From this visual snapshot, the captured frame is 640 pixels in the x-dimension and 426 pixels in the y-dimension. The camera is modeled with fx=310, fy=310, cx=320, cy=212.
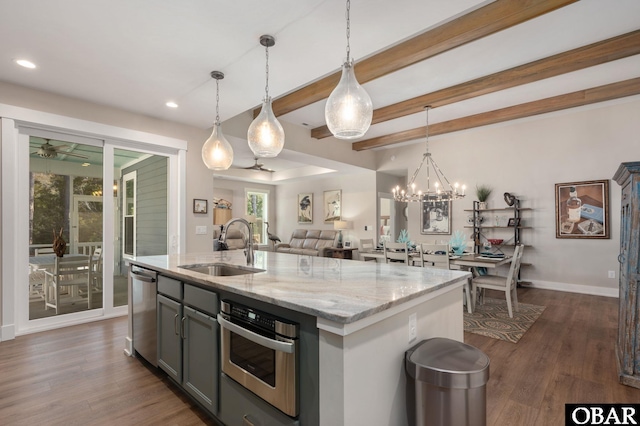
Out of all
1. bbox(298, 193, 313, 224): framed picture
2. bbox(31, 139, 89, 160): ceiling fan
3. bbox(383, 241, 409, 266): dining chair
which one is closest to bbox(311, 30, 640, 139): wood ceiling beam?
bbox(383, 241, 409, 266): dining chair

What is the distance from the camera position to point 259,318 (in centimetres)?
147

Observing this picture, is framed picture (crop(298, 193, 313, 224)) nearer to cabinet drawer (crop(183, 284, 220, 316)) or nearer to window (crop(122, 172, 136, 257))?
window (crop(122, 172, 136, 257))

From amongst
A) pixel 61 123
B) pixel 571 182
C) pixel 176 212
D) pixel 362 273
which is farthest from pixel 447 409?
pixel 571 182

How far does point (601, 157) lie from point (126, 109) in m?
7.15

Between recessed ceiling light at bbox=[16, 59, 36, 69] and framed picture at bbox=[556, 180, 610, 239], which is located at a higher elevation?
recessed ceiling light at bbox=[16, 59, 36, 69]

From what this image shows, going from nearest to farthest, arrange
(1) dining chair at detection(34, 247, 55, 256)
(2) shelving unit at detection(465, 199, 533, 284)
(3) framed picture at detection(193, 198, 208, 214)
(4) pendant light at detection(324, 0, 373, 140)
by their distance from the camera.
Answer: (4) pendant light at detection(324, 0, 373, 140), (1) dining chair at detection(34, 247, 55, 256), (3) framed picture at detection(193, 198, 208, 214), (2) shelving unit at detection(465, 199, 533, 284)

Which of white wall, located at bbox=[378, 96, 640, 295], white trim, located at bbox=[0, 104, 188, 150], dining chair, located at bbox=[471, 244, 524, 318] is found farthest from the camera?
white wall, located at bbox=[378, 96, 640, 295]

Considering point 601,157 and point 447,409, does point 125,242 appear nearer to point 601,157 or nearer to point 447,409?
point 447,409

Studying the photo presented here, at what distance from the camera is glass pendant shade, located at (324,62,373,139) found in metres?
1.93

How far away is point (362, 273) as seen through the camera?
200 cm

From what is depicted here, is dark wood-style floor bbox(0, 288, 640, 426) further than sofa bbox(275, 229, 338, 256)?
No

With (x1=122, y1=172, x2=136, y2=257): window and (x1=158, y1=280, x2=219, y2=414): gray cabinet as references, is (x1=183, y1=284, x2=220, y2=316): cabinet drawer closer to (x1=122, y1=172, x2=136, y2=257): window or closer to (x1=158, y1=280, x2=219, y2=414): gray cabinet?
(x1=158, y1=280, x2=219, y2=414): gray cabinet

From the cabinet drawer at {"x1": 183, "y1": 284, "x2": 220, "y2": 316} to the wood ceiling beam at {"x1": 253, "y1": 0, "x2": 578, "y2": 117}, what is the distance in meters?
2.74

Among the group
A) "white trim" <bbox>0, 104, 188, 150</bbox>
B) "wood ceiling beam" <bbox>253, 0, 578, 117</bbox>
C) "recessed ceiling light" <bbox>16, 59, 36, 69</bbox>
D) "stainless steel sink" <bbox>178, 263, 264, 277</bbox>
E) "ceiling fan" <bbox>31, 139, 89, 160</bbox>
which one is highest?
"wood ceiling beam" <bbox>253, 0, 578, 117</bbox>
